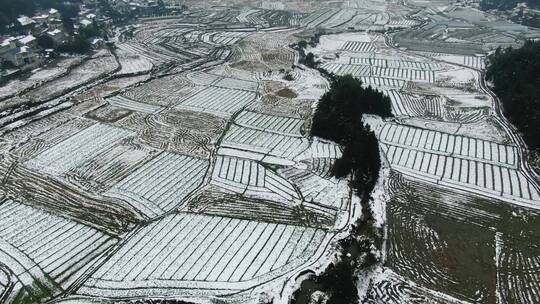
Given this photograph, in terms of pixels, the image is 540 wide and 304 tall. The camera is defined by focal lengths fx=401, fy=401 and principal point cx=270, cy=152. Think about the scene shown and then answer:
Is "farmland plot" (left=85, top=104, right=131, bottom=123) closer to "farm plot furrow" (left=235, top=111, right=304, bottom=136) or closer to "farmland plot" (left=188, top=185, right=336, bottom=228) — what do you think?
"farm plot furrow" (left=235, top=111, right=304, bottom=136)

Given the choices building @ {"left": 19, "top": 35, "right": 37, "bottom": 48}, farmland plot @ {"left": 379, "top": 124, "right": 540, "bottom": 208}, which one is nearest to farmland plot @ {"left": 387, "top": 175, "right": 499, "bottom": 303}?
farmland plot @ {"left": 379, "top": 124, "right": 540, "bottom": 208}

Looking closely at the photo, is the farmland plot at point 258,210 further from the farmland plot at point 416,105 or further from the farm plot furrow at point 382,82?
the farm plot furrow at point 382,82

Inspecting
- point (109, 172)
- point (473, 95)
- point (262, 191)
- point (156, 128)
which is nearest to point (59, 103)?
point (156, 128)

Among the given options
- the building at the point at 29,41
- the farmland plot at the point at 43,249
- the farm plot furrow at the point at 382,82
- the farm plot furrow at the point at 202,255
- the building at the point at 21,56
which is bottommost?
the farm plot furrow at the point at 382,82

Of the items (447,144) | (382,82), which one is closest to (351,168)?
(447,144)

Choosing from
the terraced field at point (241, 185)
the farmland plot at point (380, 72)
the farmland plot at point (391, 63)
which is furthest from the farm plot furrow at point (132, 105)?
the farmland plot at point (391, 63)

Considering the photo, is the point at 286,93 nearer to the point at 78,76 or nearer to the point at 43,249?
the point at 78,76
